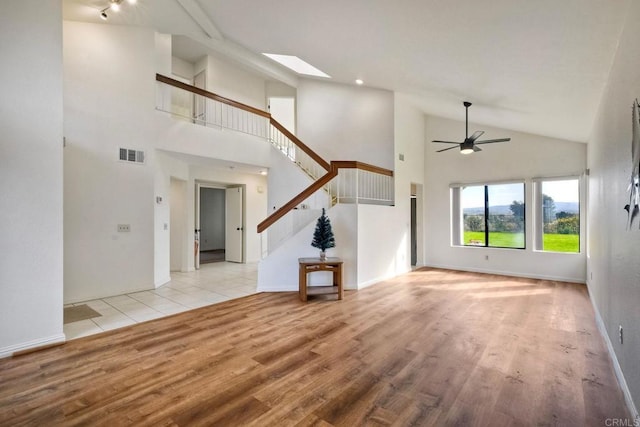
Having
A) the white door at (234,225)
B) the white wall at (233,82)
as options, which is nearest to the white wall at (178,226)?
the white door at (234,225)

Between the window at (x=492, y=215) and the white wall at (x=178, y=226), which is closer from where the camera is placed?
the window at (x=492, y=215)

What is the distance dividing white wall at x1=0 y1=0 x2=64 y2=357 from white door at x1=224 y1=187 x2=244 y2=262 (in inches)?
213

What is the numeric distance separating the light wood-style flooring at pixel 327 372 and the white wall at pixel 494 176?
7.82 feet

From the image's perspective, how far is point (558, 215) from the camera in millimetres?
6227

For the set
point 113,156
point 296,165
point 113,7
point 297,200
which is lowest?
point 297,200

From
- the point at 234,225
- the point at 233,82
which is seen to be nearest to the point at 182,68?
the point at 233,82

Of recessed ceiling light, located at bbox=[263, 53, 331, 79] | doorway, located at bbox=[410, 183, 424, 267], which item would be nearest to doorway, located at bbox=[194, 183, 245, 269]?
recessed ceiling light, located at bbox=[263, 53, 331, 79]

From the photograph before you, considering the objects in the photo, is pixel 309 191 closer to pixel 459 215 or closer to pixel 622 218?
pixel 622 218

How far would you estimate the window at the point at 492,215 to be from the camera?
21.9 ft

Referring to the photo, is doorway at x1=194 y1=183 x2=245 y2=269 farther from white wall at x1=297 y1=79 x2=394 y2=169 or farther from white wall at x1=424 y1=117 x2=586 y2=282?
white wall at x1=424 y1=117 x2=586 y2=282

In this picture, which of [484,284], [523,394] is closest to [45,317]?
[523,394]

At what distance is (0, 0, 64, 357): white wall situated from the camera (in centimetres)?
283

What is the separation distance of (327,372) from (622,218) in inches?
104

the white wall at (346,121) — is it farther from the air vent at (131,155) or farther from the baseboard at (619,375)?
the baseboard at (619,375)
